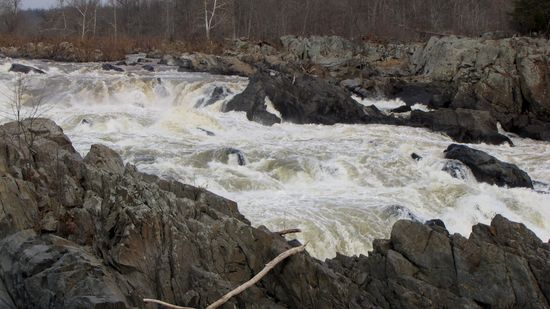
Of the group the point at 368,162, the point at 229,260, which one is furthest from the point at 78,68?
the point at 229,260

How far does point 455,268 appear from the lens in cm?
727

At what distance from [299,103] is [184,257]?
59.2 ft

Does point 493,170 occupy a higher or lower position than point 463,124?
lower

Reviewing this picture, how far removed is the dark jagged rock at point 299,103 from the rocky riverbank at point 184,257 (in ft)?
50.1

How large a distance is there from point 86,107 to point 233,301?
60.1 ft

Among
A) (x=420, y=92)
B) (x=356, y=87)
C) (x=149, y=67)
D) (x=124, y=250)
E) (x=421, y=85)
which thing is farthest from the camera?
(x=149, y=67)

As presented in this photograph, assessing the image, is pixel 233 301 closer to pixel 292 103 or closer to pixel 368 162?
pixel 368 162

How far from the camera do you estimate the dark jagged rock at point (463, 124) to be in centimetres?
2164

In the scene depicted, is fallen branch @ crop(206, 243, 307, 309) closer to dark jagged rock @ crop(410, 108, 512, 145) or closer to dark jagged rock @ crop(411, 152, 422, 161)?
dark jagged rock @ crop(411, 152, 422, 161)

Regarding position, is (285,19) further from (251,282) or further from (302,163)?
(251,282)

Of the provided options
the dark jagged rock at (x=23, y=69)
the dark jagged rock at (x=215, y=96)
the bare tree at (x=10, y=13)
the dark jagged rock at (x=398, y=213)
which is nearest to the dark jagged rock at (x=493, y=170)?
the dark jagged rock at (x=398, y=213)

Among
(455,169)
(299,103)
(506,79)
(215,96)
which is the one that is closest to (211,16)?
(215,96)

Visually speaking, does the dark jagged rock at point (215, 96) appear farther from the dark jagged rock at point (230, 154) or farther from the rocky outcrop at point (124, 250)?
the rocky outcrop at point (124, 250)

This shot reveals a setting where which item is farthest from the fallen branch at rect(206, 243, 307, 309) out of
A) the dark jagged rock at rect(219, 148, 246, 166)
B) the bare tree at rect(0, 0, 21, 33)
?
the bare tree at rect(0, 0, 21, 33)
